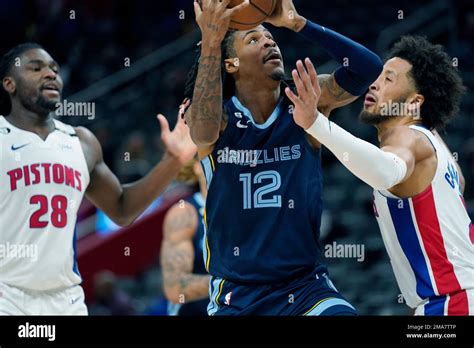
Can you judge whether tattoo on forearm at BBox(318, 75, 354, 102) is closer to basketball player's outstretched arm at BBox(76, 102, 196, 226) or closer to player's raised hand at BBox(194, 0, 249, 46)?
player's raised hand at BBox(194, 0, 249, 46)

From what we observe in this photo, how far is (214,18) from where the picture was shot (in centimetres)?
412

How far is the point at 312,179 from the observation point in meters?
4.34

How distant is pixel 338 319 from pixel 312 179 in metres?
0.62

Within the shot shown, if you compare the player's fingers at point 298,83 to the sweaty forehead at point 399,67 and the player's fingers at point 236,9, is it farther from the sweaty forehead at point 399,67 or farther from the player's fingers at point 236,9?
the sweaty forehead at point 399,67

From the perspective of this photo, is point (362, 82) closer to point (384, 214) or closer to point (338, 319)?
point (384, 214)

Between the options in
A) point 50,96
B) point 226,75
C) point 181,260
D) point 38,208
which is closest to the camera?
point 226,75

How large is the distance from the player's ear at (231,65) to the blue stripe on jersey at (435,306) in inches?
53.7

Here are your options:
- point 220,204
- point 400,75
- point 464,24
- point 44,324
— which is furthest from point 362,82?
point 464,24

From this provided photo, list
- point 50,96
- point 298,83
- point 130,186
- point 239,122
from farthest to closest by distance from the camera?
1. point 130,186
2. point 50,96
3. point 239,122
4. point 298,83

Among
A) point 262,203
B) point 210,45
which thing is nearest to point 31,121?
point 210,45

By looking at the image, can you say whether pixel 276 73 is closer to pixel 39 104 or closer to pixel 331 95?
pixel 331 95

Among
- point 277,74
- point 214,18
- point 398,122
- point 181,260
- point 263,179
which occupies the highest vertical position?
point 214,18

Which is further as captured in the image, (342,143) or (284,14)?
(284,14)

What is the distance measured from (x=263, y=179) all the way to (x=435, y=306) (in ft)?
3.03
